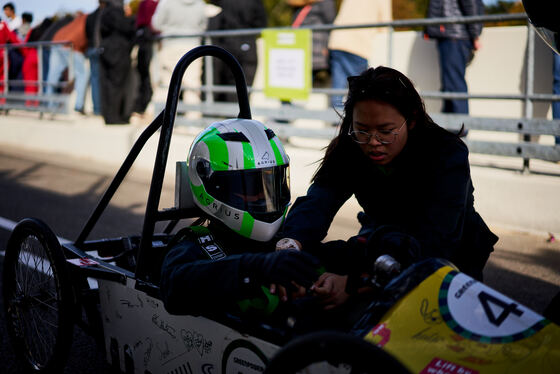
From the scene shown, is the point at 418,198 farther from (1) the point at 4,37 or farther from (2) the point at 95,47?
(1) the point at 4,37

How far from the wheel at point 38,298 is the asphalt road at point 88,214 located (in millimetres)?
146

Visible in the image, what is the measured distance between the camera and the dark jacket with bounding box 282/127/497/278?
258cm

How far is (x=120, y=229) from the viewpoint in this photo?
6039mm

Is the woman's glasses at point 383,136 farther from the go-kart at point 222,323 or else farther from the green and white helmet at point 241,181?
the go-kart at point 222,323

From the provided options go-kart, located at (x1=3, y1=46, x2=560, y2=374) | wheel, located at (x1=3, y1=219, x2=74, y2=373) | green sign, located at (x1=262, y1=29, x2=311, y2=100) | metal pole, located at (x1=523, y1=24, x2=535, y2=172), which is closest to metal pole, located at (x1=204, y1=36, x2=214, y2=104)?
green sign, located at (x1=262, y1=29, x2=311, y2=100)

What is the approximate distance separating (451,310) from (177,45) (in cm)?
833

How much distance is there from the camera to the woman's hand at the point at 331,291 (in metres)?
2.27

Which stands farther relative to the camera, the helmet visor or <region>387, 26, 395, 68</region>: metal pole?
<region>387, 26, 395, 68</region>: metal pole

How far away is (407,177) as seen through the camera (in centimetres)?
279

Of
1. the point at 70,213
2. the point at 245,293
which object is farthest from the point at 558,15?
the point at 70,213

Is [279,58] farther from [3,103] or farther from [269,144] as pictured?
[3,103]

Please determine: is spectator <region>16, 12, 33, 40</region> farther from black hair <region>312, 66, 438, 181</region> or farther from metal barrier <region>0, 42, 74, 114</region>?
black hair <region>312, 66, 438, 181</region>

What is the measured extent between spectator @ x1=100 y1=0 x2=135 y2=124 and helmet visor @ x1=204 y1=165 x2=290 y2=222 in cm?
862

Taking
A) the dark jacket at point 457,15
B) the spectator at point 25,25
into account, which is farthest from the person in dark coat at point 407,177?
the spectator at point 25,25
